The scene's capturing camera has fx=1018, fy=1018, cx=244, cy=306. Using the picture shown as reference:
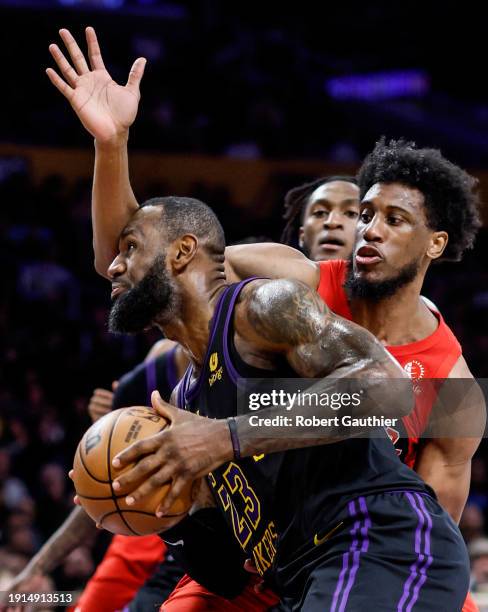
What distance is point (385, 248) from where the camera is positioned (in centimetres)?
330

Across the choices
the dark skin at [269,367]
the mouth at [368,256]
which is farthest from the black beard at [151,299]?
the mouth at [368,256]

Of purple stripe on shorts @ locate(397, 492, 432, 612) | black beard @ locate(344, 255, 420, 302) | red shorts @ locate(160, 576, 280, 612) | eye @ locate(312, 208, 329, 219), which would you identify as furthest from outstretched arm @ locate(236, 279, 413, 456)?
eye @ locate(312, 208, 329, 219)

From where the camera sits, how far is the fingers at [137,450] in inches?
95.9

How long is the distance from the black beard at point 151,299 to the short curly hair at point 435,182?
954mm

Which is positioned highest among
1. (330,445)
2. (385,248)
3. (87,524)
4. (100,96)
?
(100,96)

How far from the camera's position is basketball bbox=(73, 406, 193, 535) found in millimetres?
2551

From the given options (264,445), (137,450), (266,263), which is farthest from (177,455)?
(266,263)

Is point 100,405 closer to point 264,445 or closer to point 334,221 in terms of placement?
point 334,221

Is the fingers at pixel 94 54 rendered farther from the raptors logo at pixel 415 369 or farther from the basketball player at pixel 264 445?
the raptors logo at pixel 415 369

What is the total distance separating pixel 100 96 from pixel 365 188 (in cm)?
96

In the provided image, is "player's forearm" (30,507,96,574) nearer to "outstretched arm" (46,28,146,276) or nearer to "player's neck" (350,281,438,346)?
"outstretched arm" (46,28,146,276)

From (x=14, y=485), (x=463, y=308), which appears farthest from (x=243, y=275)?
(x=463, y=308)

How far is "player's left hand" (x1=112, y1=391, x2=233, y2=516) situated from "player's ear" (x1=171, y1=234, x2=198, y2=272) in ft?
1.86

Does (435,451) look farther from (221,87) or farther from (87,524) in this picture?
(221,87)
